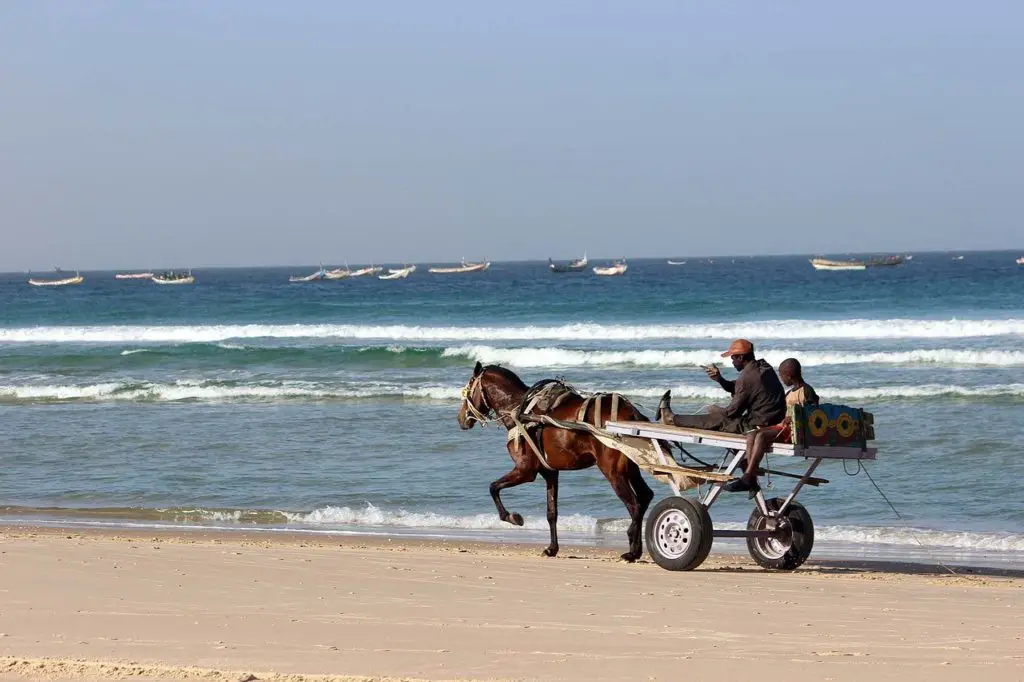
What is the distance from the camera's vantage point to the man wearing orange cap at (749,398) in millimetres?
9633

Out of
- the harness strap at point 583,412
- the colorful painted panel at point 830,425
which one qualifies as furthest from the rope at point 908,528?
the harness strap at point 583,412

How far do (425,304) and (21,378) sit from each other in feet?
136

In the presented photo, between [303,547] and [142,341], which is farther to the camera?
[142,341]

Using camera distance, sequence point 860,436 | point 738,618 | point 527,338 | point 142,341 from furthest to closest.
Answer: point 142,341 → point 527,338 → point 860,436 → point 738,618

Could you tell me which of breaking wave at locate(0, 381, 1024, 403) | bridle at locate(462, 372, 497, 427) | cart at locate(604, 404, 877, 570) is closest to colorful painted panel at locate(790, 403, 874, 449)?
cart at locate(604, 404, 877, 570)

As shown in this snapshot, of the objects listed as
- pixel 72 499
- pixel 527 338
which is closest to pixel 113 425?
pixel 72 499

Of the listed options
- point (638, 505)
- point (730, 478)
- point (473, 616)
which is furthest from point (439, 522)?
point (473, 616)

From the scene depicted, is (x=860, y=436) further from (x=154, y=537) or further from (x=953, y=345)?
(x=953, y=345)

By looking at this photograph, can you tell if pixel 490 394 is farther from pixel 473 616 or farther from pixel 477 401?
pixel 473 616

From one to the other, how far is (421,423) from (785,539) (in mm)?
10564

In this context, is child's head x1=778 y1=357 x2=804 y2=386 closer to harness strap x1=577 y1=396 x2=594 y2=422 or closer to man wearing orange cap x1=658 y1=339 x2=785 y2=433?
man wearing orange cap x1=658 y1=339 x2=785 y2=433

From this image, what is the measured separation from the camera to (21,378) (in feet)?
100

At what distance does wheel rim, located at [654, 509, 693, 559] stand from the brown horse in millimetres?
442

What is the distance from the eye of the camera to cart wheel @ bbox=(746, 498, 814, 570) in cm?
1020
